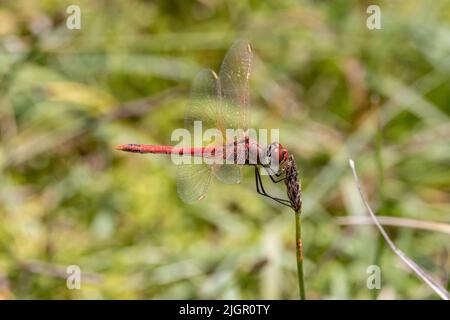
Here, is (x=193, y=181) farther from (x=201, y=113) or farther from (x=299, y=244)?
(x=299, y=244)

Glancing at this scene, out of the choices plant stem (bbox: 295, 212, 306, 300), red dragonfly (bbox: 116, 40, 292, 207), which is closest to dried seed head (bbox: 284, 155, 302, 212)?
plant stem (bbox: 295, 212, 306, 300)

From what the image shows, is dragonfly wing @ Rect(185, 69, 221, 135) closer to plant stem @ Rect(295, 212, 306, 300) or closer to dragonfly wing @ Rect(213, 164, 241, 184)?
dragonfly wing @ Rect(213, 164, 241, 184)

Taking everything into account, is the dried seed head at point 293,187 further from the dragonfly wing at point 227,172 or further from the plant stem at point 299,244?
the dragonfly wing at point 227,172

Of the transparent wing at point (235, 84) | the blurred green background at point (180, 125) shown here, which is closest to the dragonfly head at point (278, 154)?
the transparent wing at point (235, 84)

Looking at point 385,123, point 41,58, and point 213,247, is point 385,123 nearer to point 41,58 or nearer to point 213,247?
point 213,247

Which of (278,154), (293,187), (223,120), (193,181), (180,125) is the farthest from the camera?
(180,125)

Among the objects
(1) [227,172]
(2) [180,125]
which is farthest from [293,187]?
(2) [180,125]

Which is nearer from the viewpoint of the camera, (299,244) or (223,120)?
(299,244)

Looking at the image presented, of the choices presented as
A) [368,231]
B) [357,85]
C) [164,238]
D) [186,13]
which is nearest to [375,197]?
[368,231]
